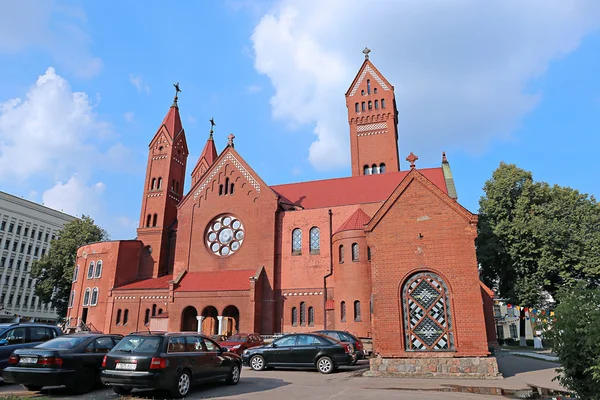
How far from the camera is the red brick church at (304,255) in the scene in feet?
50.2

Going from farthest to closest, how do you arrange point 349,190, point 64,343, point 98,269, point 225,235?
point 98,269, point 349,190, point 225,235, point 64,343

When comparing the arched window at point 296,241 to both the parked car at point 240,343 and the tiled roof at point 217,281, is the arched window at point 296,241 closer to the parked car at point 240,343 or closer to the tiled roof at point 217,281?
the tiled roof at point 217,281

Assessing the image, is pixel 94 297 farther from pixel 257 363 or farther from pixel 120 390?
pixel 120 390

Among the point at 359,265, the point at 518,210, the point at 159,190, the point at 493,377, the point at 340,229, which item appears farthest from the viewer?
the point at 159,190

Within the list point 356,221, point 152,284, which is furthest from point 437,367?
point 152,284

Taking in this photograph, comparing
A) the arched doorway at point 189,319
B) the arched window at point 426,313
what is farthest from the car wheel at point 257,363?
the arched doorway at point 189,319

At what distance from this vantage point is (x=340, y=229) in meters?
30.0

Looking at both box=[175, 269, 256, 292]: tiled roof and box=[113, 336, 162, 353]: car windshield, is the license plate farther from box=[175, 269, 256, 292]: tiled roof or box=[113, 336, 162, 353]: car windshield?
box=[175, 269, 256, 292]: tiled roof

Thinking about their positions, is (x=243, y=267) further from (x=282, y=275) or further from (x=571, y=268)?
(x=571, y=268)

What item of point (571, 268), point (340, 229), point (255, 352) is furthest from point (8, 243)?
point (571, 268)

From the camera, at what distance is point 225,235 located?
113 ft

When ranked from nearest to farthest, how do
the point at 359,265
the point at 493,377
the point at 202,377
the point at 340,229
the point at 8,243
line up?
the point at 202,377 < the point at 493,377 < the point at 359,265 < the point at 340,229 < the point at 8,243

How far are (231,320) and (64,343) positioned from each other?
20.7 meters

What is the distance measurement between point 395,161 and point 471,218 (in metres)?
27.1
